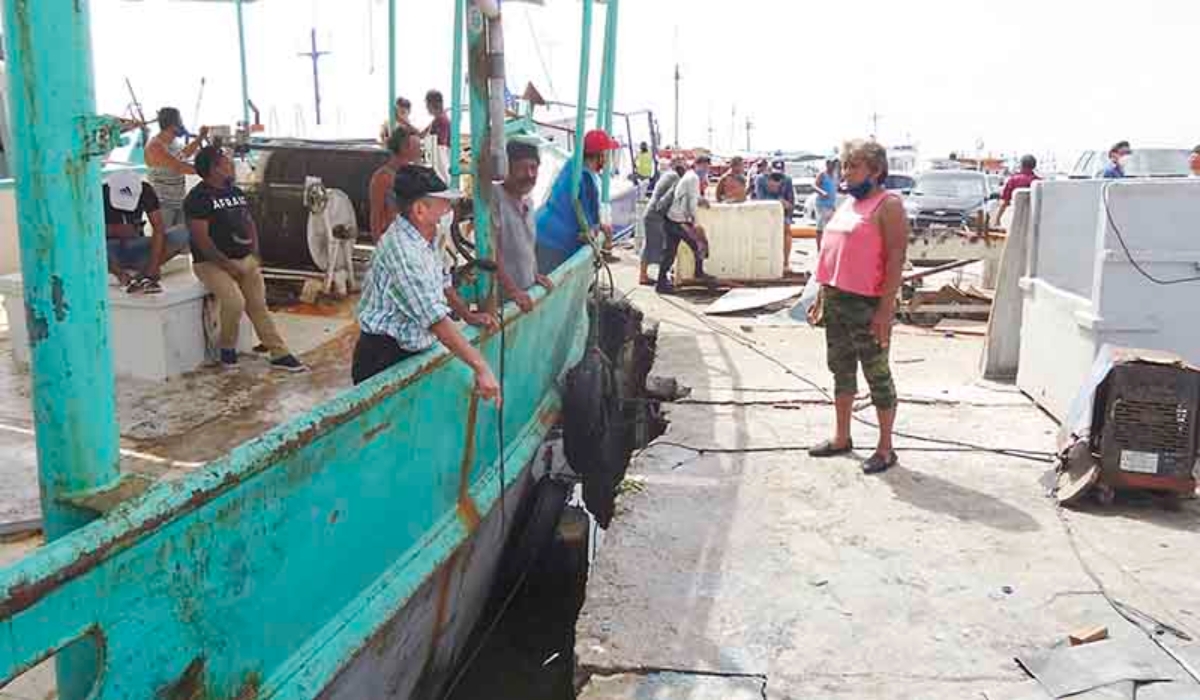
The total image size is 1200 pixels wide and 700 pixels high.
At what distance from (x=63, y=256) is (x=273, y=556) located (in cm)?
98

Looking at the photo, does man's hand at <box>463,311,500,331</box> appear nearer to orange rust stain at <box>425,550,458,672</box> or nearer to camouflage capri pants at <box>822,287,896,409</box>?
orange rust stain at <box>425,550,458,672</box>

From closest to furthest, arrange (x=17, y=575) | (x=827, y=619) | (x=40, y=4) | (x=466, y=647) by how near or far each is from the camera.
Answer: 1. (x=17, y=575)
2. (x=40, y=4)
3. (x=827, y=619)
4. (x=466, y=647)

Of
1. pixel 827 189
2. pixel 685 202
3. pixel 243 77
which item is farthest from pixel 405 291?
pixel 827 189

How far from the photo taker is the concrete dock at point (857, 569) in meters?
3.46

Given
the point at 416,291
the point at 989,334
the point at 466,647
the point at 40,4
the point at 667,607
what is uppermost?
the point at 40,4

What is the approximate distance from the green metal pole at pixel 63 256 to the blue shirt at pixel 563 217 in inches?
185

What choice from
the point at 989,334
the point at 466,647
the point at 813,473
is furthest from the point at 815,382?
the point at 466,647

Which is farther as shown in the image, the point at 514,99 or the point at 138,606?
the point at 514,99

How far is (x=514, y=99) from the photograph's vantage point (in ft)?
32.6

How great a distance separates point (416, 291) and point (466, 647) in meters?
2.21

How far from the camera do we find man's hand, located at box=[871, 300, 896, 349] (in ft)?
16.6

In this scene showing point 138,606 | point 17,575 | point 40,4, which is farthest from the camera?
point 138,606

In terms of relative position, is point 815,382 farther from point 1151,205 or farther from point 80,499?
point 80,499

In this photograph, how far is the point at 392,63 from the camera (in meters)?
7.34
